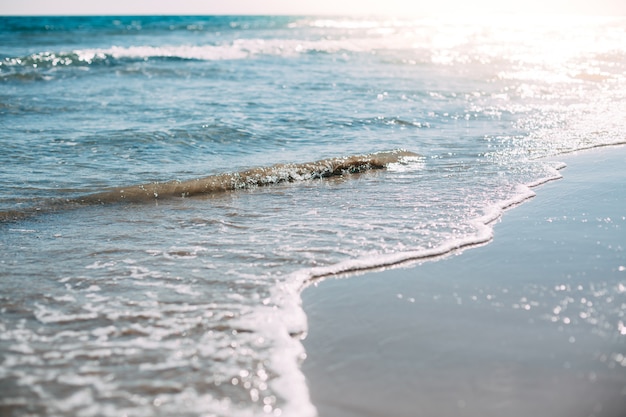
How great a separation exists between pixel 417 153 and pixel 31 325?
6550 mm

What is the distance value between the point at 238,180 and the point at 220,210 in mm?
1142

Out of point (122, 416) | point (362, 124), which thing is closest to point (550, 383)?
point (122, 416)

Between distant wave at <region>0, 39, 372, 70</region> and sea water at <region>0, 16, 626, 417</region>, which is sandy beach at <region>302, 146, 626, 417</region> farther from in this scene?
distant wave at <region>0, 39, 372, 70</region>

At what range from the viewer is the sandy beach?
2.98 metres

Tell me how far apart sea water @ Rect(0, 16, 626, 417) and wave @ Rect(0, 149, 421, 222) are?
5cm

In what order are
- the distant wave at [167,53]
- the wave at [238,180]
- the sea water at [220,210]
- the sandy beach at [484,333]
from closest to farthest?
the sandy beach at [484,333], the sea water at [220,210], the wave at [238,180], the distant wave at [167,53]

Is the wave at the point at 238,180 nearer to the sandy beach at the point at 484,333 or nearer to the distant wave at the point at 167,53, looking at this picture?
the sandy beach at the point at 484,333

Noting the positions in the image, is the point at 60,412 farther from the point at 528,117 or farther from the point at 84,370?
the point at 528,117

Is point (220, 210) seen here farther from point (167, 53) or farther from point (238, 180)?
point (167, 53)

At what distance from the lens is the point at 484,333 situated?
360cm

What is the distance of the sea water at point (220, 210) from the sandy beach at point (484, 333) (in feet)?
0.79

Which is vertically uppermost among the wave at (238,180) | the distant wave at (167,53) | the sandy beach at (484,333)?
the distant wave at (167,53)

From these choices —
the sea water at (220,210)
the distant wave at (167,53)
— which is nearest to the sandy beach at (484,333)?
the sea water at (220,210)

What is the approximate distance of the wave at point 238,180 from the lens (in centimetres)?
662
